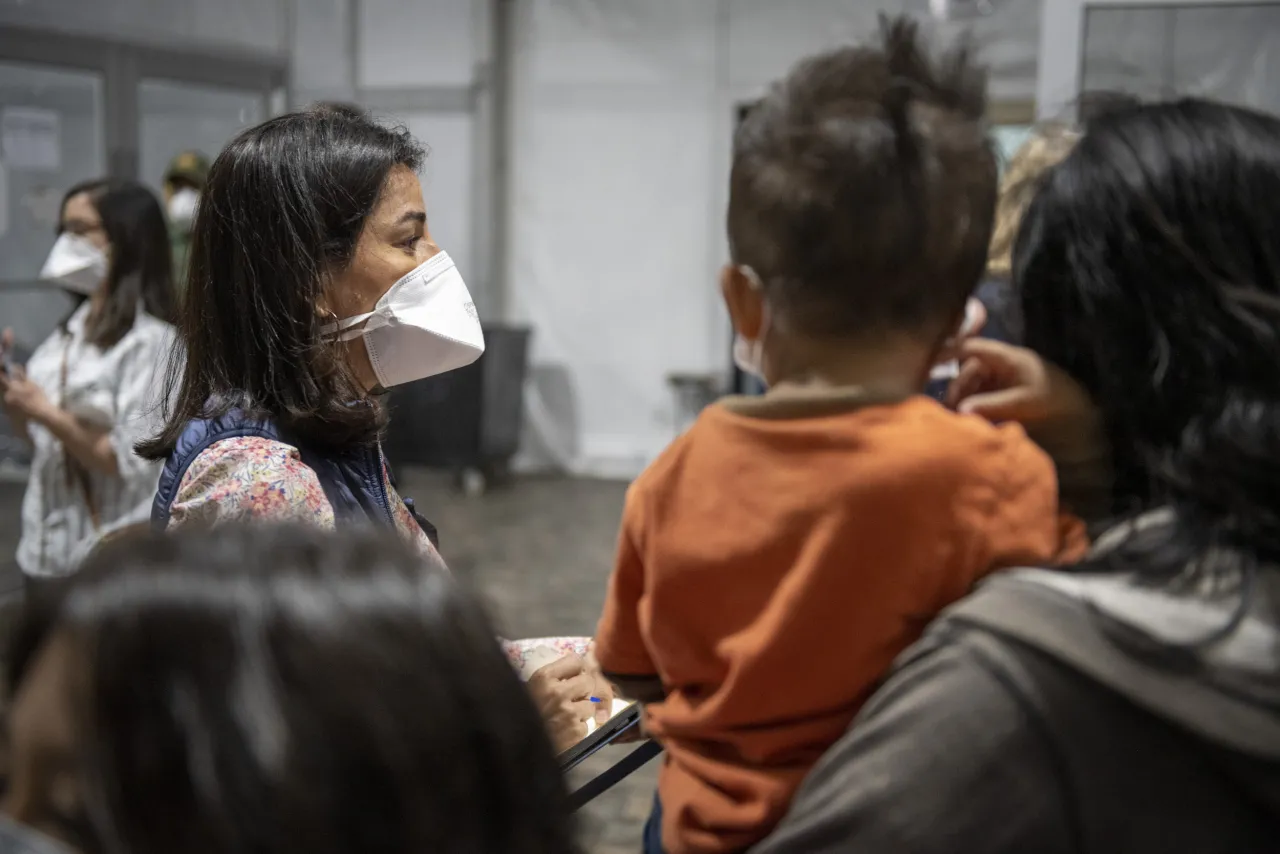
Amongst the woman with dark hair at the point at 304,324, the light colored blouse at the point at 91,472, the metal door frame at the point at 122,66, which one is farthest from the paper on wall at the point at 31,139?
the woman with dark hair at the point at 304,324

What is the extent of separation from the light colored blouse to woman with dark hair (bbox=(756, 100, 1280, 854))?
7.35ft

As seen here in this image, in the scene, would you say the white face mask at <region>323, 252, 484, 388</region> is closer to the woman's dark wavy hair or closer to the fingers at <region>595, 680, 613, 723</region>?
the fingers at <region>595, 680, 613, 723</region>

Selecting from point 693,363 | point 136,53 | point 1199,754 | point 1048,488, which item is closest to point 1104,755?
point 1199,754

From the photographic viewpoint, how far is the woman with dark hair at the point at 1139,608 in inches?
27.5

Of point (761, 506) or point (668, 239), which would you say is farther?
point (668, 239)

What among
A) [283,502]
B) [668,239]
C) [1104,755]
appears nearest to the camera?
[1104,755]

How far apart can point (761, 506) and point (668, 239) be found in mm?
6856

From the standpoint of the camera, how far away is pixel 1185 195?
0.77 metres

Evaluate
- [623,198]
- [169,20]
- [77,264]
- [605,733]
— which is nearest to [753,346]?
[605,733]

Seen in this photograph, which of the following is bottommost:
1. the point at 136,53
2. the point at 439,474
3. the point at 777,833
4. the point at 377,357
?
the point at 439,474

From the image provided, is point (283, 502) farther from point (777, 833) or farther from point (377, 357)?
point (777, 833)

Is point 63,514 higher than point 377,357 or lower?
lower

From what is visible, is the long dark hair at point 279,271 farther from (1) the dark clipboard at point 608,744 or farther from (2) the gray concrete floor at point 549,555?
(2) the gray concrete floor at point 549,555

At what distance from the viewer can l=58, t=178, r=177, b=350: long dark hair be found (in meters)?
2.70
